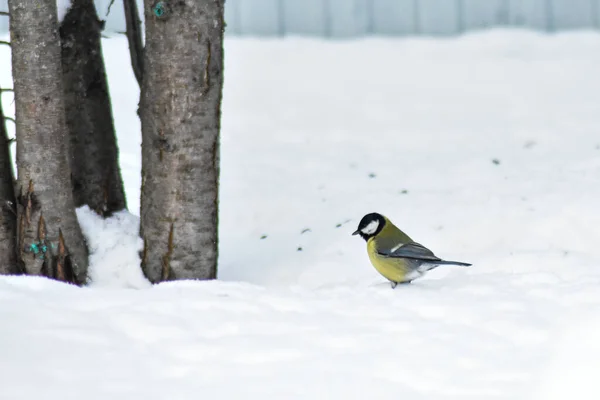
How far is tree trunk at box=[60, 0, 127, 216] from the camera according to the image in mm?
5055

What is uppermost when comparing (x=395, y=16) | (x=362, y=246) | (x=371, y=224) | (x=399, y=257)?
(x=395, y=16)

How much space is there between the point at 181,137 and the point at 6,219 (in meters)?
0.92

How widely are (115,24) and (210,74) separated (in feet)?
12.9

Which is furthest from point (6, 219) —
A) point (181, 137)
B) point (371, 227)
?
point (371, 227)

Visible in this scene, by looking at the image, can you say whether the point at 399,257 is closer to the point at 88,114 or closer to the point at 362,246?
the point at 362,246

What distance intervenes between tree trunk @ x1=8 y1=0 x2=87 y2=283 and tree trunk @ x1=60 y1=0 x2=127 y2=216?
→ 506mm

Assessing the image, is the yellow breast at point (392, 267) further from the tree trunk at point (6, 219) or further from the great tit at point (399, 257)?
the tree trunk at point (6, 219)

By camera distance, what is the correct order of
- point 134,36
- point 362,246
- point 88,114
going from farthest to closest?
point 362,246 < point 134,36 < point 88,114

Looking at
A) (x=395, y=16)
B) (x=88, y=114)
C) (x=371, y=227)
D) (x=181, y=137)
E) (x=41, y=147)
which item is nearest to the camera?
(x=41, y=147)

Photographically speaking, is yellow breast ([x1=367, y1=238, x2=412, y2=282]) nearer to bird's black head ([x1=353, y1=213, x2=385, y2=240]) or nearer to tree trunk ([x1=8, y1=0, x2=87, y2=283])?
bird's black head ([x1=353, y1=213, x2=385, y2=240])

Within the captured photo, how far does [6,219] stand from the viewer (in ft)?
15.4

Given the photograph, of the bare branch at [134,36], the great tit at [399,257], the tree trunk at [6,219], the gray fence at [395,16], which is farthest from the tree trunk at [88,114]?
the gray fence at [395,16]

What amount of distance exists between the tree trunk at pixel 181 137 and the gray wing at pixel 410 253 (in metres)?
0.85

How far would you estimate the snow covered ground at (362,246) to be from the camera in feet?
11.8
